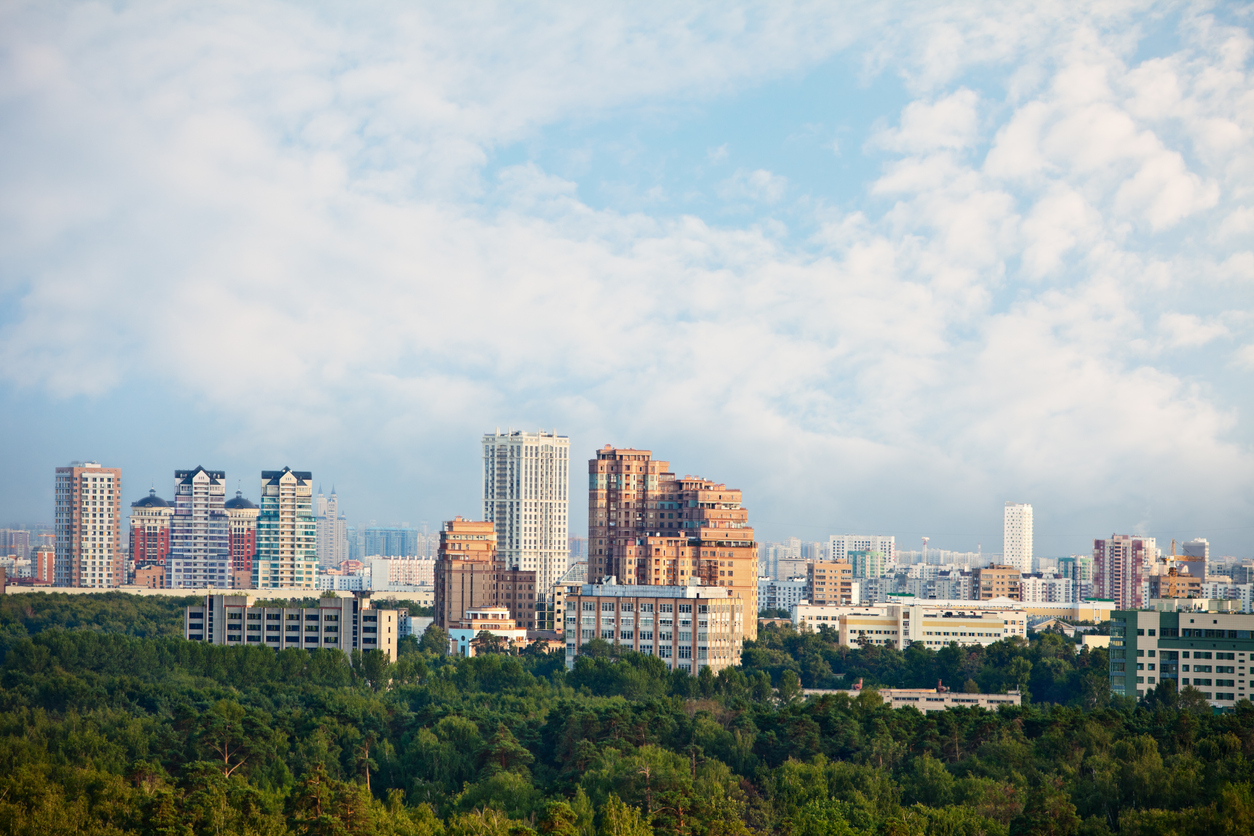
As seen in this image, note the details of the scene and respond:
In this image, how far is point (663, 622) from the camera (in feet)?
242

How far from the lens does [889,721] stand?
47.7 meters

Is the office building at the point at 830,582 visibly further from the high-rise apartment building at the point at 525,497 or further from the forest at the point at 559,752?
the forest at the point at 559,752

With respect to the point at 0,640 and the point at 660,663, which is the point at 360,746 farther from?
the point at 0,640

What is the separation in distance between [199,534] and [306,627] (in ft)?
254

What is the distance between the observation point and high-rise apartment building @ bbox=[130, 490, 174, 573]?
14662 centimetres

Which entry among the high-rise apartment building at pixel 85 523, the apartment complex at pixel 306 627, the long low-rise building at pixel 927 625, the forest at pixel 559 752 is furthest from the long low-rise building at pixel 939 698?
the high-rise apartment building at pixel 85 523

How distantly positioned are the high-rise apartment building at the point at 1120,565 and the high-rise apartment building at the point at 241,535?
78.8m

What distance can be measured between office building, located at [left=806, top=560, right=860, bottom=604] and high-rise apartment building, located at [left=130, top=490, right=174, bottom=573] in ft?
200

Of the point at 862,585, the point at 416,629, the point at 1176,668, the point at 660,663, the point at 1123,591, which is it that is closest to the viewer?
the point at 1176,668

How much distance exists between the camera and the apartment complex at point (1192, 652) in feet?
189

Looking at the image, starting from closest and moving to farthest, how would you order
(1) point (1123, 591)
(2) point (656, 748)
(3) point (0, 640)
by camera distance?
(2) point (656, 748), (3) point (0, 640), (1) point (1123, 591)

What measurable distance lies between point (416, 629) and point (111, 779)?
60954 millimetres

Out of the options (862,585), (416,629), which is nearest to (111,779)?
(416,629)

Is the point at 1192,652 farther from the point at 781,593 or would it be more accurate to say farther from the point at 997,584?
the point at 781,593
